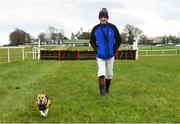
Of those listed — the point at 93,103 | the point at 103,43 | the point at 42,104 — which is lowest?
the point at 93,103

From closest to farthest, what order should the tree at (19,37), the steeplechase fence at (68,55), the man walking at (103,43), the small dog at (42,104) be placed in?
the small dog at (42,104), the man walking at (103,43), the steeplechase fence at (68,55), the tree at (19,37)

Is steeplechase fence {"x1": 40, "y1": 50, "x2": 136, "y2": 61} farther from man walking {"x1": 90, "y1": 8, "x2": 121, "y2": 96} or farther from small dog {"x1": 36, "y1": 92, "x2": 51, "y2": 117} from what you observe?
small dog {"x1": 36, "y1": 92, "x2": 51, "y2": 117}

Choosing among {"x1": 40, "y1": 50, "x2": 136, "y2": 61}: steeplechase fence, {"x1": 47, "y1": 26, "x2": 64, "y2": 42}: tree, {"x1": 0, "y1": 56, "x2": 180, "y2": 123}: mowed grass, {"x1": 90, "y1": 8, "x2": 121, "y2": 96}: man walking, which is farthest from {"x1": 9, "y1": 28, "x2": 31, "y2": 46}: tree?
{"x1": 90, "y1": 8, "x2": 121, "y2": 96}: man walking

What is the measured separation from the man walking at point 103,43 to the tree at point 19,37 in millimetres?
120390

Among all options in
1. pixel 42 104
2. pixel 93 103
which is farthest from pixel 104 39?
pixel 42 104

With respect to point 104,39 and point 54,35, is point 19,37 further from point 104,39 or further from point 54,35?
point 104,39

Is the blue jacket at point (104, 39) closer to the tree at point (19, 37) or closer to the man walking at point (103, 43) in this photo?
the man walking at point (103, 43)

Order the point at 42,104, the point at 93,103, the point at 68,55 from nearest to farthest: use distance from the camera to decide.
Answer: the point at 42,104 → the point at 93,103 → the point at 68,55

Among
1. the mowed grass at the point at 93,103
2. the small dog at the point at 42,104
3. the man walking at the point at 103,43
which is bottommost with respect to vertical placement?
the mowed grass at the point at 93,103

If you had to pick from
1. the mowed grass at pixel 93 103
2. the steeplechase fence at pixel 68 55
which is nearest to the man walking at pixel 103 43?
the mowed grass at pixel 93 103

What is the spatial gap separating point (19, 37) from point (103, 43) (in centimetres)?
12297

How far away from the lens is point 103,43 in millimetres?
8547

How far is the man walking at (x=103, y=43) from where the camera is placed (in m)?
8.52

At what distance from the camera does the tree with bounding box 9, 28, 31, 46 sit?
127938 millimetres
